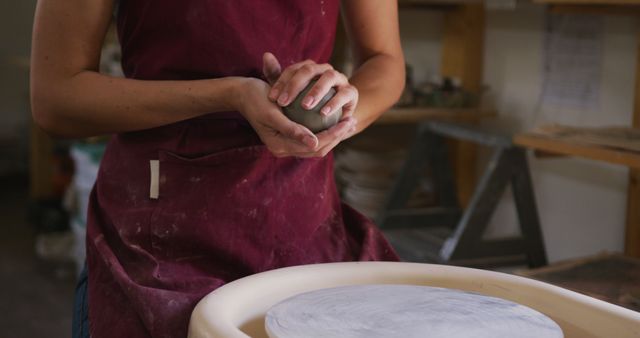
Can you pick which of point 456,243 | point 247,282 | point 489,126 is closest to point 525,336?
point 247,282

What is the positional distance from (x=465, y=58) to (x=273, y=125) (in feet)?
6.60

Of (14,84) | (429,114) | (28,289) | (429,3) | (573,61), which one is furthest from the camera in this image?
(14,84)

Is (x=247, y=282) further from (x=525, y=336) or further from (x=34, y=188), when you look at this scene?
(x=34, y=188)

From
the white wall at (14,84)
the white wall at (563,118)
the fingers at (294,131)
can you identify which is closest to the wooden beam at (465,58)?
the white wall at (563,118)

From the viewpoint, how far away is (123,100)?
1.12 meters

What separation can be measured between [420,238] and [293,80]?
1683mm

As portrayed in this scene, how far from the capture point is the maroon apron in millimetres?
1138

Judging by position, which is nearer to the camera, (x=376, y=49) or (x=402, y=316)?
(x=402, y=316)

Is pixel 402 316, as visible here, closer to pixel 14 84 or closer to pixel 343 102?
pixel 343 102

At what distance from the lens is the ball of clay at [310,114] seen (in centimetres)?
102

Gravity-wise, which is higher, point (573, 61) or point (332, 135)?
point (332, 135)

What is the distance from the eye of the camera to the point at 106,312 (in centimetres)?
111

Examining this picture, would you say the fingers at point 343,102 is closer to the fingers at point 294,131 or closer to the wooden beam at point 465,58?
the fingers at point 294,131

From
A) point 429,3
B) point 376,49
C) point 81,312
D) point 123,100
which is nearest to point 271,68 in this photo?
point 123,100
